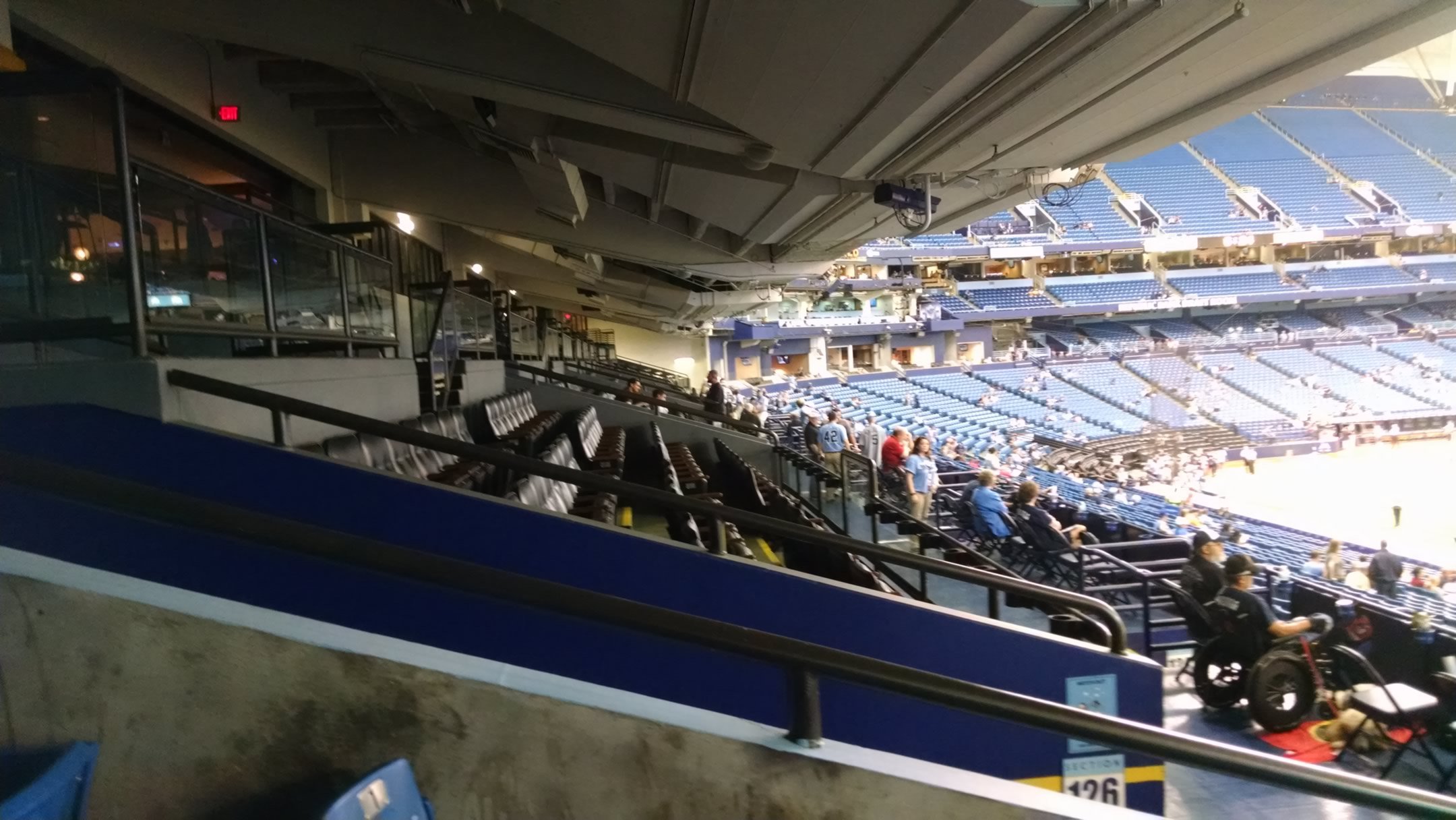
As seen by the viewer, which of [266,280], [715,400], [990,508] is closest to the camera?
[266,280]

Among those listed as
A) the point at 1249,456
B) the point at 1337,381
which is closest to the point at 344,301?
the point at 1249,456

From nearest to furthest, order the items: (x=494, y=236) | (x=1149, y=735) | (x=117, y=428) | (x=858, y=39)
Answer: (x=1149, y=735) → (x=117, y=428) → (x=858, y=39) → (x=494, y=236)

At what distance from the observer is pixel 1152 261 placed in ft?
122

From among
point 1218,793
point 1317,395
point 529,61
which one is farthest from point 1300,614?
point 1317,395

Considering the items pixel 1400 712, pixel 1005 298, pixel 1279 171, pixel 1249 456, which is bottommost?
pixel 1249 456

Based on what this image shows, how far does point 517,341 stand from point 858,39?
9562 mm

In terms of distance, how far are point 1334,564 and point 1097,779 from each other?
8454 mm

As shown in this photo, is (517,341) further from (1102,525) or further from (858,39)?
(858,39)

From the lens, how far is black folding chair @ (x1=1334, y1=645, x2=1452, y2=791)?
4.16 m

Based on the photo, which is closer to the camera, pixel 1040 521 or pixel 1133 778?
pixel 1133 778

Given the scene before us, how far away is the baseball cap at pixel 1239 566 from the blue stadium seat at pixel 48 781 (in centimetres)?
580

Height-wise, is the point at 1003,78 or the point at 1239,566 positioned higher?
the point at 1003,78

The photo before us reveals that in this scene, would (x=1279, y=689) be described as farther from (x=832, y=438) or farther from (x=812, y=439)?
(x=812, y=439)

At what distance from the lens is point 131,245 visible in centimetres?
230
